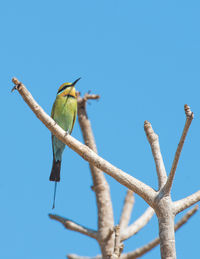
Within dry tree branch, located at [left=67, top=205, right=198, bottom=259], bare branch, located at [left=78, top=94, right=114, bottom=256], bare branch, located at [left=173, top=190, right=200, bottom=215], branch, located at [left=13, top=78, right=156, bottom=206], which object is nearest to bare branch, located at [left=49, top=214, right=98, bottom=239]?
bare branch, located at [left=78, top=94, right=114, bottom=256]

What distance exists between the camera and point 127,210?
559cm

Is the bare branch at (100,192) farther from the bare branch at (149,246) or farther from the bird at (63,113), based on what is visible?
the bare branch at (149,246)

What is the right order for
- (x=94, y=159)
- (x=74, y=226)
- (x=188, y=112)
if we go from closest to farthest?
(x=188, y=112) → (x=94, y=159) → (x=74, y=226)

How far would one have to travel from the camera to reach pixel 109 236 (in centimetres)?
426

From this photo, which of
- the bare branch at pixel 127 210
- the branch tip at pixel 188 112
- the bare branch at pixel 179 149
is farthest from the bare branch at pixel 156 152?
the bare branch at pixel 127 210

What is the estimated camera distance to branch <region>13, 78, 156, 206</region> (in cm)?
265

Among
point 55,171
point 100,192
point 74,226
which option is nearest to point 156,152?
point 74,226

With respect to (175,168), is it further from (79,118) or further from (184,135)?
(79,118)

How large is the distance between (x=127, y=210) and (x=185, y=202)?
302 centimetres

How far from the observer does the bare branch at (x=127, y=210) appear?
17.5ft

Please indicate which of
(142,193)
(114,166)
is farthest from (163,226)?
(114,166)

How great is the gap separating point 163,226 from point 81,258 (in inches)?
118

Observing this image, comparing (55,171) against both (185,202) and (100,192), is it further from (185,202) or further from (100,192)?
(185,202)

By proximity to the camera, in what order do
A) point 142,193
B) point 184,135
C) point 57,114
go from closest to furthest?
point 184,135 < point 142,193 < point 57,114
